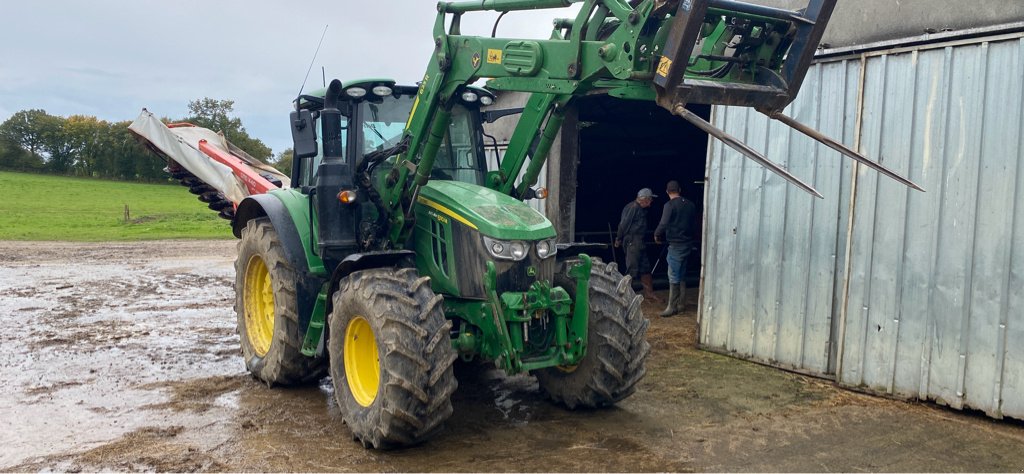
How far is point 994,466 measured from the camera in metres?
5.18

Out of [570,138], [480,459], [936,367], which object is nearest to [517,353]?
[480,459]

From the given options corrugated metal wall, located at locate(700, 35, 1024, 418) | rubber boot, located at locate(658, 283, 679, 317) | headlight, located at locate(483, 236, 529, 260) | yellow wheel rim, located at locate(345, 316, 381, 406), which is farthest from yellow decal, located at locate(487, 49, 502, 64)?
rubber boot, located at locate(658, 283, 679, 317)

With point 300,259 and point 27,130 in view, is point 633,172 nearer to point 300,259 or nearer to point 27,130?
point 300,259

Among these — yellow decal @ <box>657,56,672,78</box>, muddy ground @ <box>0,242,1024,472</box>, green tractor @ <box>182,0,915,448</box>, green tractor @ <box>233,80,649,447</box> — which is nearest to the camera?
yellow decal @ <box>657,56,672,78</box>

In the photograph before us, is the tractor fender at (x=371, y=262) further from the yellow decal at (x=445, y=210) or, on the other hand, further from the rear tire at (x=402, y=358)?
the yellow decal at (x=445, y=210)

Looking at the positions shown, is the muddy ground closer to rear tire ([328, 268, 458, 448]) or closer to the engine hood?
rear tire ([328, 268, 458, 448])

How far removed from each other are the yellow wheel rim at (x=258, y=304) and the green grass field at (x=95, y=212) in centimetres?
1642

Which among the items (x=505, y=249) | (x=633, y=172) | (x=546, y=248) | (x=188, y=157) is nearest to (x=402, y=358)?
(x=505, y=249)

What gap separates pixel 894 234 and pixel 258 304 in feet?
18.5

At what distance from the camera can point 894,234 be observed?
6719mm

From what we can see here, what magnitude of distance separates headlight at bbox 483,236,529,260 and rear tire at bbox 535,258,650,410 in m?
0.59

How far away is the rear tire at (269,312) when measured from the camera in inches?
249

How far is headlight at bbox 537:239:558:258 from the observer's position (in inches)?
215

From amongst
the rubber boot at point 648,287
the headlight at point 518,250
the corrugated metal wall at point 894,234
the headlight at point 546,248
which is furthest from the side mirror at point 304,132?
the rubber boot at point 648,287
